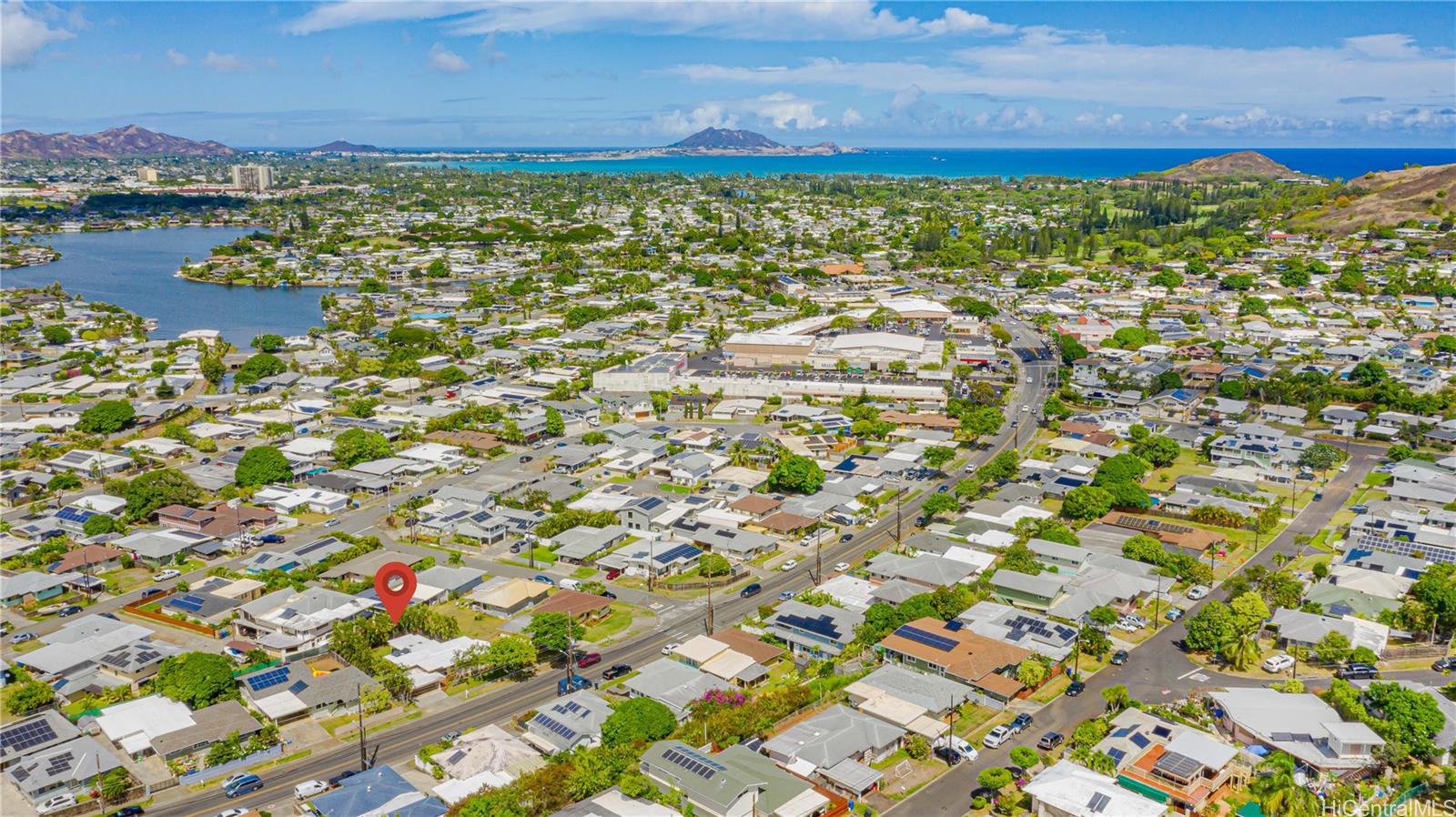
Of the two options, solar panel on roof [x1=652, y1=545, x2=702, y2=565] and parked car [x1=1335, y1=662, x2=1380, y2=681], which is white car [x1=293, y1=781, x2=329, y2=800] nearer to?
solar panel on roof [x1=652, y1=545, x2=702, y2=565]

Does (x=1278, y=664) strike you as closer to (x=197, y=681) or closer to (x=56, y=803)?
(x=197, y=681)

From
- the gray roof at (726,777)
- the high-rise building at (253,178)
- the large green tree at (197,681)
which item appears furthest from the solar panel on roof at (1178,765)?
the high-rise building at (253,178)

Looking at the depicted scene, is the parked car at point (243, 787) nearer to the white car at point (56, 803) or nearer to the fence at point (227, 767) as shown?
the fence at point (227, 767)

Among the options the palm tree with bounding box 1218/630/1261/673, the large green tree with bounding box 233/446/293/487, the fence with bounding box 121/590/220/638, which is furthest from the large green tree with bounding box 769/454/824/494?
the large green tree with bounding box 233/446/293/487

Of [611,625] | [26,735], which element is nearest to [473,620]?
[611,625]

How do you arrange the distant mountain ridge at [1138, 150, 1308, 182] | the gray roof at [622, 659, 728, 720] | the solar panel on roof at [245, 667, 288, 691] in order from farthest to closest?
the distant mountain ridge at [1138, 150, 1308, 182]
the solar panel on roof at [245, 667, 288, 691]
the gray roof at [622, 659, 728, 720]

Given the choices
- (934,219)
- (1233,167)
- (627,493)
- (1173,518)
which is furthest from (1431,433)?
(1233,167)
